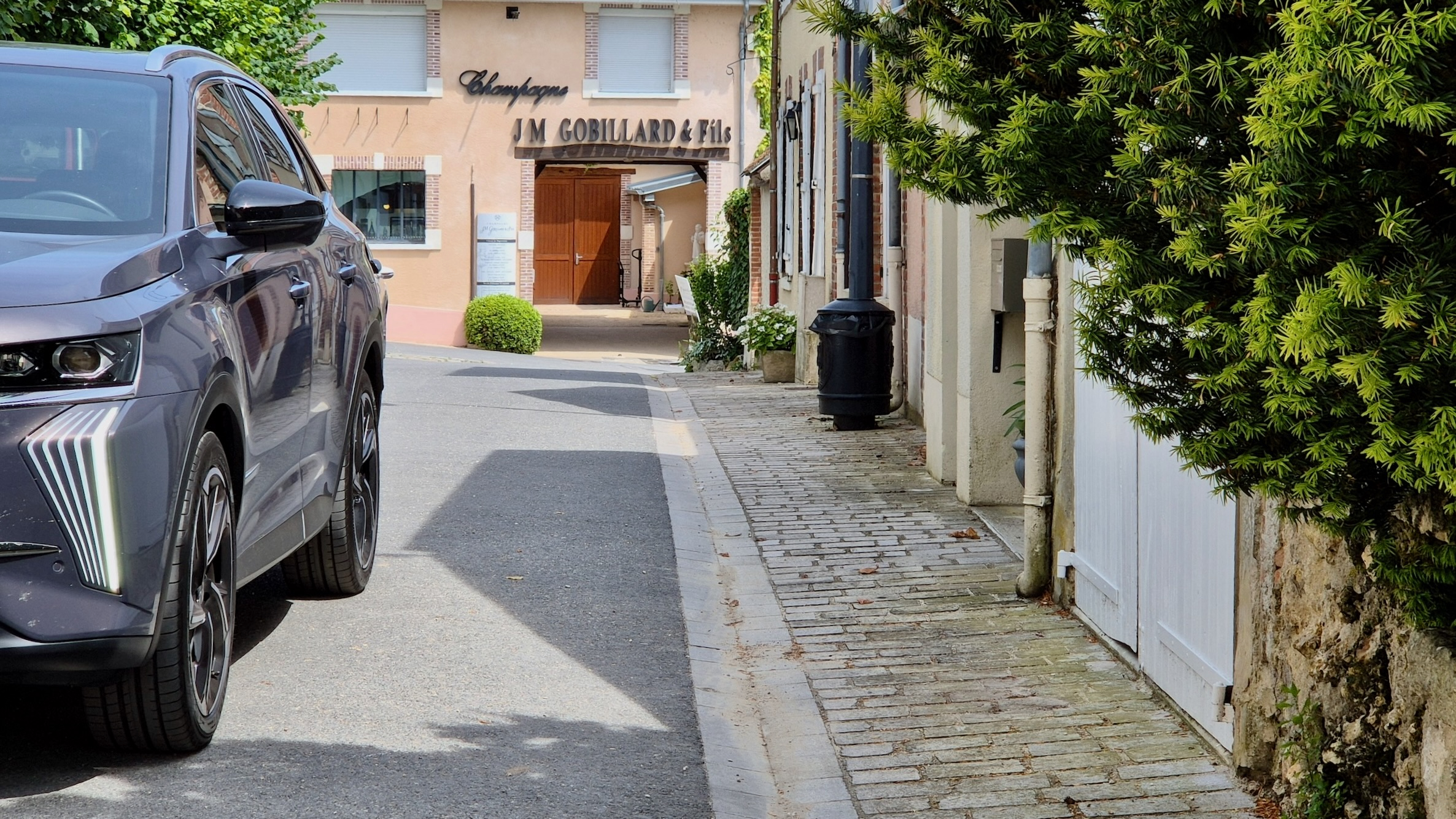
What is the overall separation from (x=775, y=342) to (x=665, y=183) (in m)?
23.5

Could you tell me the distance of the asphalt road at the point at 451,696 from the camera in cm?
380

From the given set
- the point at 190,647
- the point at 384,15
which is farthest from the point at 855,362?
the point at 384,15

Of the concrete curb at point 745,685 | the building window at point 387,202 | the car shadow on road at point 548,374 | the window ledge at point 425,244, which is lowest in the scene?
the concrete curb at point 745,685

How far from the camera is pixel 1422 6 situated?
2.09 metres

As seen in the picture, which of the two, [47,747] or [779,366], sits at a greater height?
[779,366]

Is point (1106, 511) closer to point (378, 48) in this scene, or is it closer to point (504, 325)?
point (504, 325)

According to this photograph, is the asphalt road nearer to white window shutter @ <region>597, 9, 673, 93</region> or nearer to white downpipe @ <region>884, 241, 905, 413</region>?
white downpipe @ <region>884, 241, 905, 413</region>

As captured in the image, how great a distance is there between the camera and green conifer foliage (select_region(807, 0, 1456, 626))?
7.19 ft

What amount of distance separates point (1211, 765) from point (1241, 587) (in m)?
0.53

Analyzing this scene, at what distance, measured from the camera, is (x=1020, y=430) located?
24.7 ft

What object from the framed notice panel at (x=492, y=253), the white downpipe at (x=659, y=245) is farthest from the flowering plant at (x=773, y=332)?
the white downpipe at (x=659, y=245)

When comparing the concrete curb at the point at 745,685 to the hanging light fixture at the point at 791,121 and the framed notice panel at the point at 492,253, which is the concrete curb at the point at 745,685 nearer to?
the hanging light fixture at the point at 791,121

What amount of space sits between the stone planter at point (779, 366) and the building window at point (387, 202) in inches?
587

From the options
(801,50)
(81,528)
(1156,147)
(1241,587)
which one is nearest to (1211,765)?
(1241,587)
